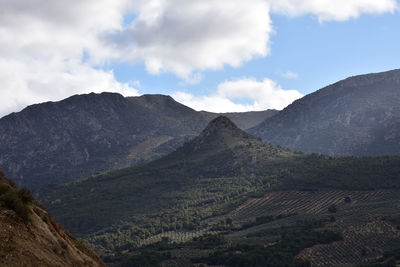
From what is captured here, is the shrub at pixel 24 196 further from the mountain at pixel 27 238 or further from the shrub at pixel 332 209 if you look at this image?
the shrub at pixel 332 209

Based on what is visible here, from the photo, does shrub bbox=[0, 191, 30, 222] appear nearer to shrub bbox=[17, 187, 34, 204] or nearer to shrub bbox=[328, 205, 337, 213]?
shrub bbox=[17, 187, 34, 204]

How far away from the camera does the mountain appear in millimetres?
26547

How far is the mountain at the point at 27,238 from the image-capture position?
87.1 ft

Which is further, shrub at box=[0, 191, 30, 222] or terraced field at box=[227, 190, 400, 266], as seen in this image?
terraced field at box=[227, 190, 400, 266]

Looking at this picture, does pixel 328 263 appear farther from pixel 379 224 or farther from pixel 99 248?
pixel 99 248

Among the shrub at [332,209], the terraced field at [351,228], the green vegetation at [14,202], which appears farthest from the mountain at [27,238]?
the shrub at [332,209]

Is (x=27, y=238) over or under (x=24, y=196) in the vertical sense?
under

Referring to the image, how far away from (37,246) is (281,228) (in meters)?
148

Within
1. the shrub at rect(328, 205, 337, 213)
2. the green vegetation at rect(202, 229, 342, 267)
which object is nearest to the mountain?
the green vegetation at rect(202, 229, 342, 267)

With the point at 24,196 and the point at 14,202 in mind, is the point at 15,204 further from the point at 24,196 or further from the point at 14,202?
the point at 24,196

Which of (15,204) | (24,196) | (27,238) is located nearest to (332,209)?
(24,196)

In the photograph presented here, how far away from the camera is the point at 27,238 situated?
28.7m

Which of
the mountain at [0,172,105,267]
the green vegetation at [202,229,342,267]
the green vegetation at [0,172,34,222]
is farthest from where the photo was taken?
the green vegetation at [202,229,342,267]

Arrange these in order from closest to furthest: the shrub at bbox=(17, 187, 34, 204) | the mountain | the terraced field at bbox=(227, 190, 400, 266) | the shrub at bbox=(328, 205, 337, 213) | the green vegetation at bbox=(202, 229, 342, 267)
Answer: the mountain, the shrub at bbox=(17, 187, 34, 204), the terraced field at bbox=(227, 190, 400, 266), the green vegetation at bbox=(202, 229, 342, 267), the shrub at bbox=(328, 205, 337, 213)
